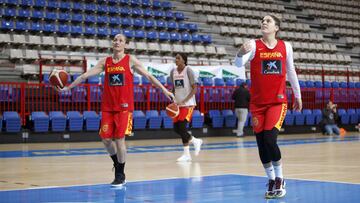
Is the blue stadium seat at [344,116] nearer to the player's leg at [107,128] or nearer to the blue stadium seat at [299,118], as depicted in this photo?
the blue stadium seat at [299,118]

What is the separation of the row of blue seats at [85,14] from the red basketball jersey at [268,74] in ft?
62.2

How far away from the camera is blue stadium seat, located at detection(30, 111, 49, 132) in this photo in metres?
18.8

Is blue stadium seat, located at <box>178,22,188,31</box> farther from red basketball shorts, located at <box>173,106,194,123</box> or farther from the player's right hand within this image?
the player's right hand

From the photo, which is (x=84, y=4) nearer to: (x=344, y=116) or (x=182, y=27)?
(x=182, y=27)

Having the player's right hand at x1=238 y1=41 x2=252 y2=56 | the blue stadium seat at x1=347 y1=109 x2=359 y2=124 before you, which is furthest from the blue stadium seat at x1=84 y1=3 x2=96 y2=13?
the player's right hand at x1=238 y1=41 x2=252 y2=56

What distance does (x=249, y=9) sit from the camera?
34594 mm

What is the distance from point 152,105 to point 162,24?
7553 millimetres

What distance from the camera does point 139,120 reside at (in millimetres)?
20844

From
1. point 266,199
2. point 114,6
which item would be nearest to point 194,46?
point 114,6

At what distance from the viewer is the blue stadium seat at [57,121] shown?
62.6 ft

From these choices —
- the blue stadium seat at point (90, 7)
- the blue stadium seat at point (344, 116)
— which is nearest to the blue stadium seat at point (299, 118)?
the blue stadium seat at point (344, 116)

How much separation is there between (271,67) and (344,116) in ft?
72.4

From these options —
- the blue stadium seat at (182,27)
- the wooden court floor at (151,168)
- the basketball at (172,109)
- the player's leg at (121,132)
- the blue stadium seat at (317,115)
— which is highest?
the blue stadium seat at (182,27)

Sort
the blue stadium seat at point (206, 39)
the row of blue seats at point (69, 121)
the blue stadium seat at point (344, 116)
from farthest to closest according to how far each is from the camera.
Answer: the blue stadium seat at point (206, 39), the blue stadium seat at point (344, 116), the row of blue seats at point (69, 121)
